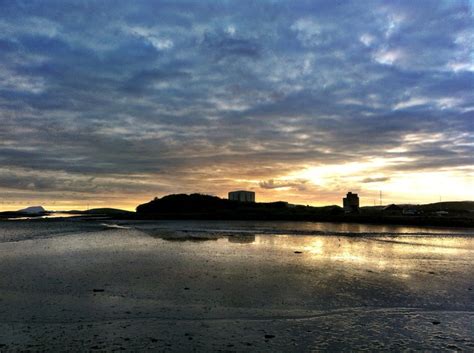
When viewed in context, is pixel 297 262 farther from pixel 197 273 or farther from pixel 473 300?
pixel 473 300

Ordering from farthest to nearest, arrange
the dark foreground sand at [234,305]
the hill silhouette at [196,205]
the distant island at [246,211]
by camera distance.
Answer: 1. the hill silhouette at [196,205]
2. the distant island at [246,211]
3. the dark foreground sand at [234,305]

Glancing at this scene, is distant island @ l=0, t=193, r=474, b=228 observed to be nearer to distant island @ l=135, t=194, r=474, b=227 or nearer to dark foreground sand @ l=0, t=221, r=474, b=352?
distant island @ l=135, t=194, r=474, b=227

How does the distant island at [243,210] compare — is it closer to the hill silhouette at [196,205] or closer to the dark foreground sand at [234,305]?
the hill silhouette at [196,205]

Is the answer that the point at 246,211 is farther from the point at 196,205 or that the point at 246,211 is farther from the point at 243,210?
the point at 196,205

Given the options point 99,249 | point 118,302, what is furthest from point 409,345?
point 99,249

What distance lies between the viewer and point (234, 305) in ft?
33.1

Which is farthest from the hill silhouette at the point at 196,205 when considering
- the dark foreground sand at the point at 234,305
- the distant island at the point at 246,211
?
the dark foreground sand at the point at 234,305

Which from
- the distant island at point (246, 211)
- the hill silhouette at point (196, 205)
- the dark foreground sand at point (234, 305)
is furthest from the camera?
the hill silhouette at point (196, 205)

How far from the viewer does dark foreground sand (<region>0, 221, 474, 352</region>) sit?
291 inches

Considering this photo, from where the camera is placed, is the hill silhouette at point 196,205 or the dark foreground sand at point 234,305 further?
the hill silhouette at point 196,205

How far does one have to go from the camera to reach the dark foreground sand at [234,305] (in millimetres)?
7387

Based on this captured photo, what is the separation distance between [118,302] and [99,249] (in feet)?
46.7

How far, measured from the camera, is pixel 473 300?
10969mm

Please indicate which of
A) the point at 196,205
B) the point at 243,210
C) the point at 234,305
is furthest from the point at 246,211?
the point at 234,305
